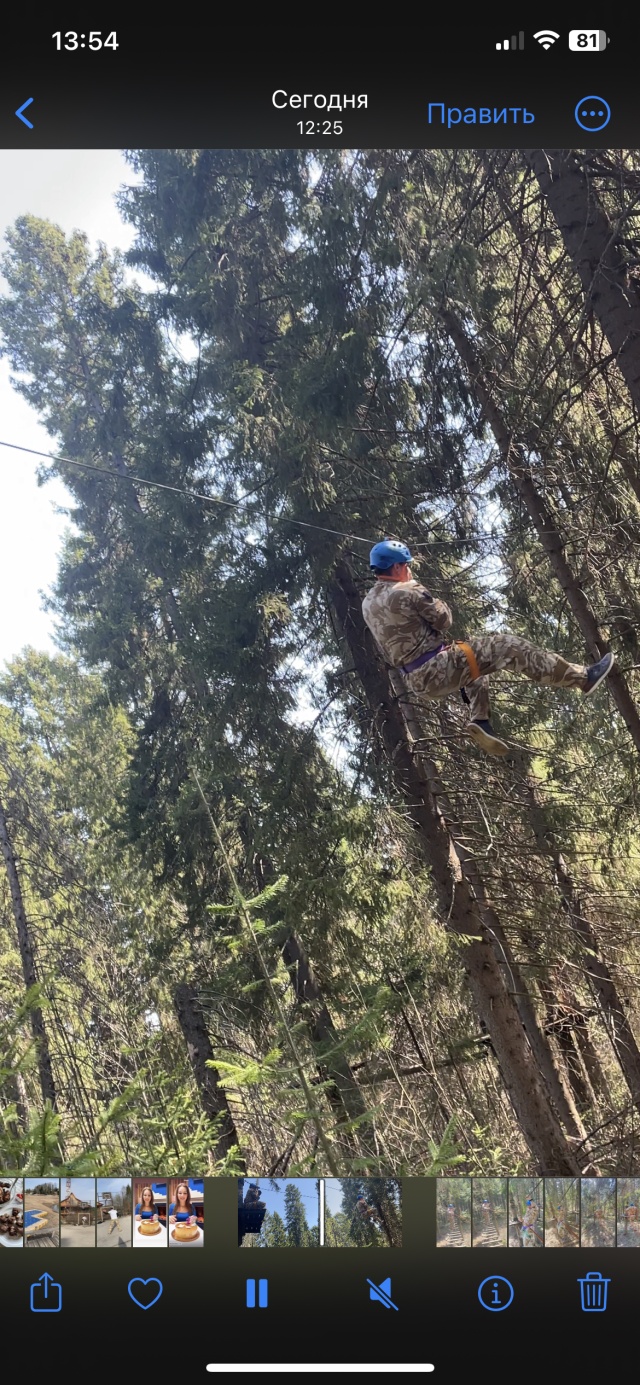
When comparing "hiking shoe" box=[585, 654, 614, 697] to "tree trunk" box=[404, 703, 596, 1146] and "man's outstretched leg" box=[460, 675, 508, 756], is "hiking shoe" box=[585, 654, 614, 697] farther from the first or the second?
"tree trunk" box=[404, 703, 596, 1146]

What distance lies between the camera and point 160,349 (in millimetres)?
12242

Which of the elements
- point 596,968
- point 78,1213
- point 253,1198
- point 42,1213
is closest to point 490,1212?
point 253,1198

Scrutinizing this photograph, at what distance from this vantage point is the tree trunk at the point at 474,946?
8.35 meters

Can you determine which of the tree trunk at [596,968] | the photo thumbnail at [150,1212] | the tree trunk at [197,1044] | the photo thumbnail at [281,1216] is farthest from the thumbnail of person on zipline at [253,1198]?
the tree trunk at [197,1044]

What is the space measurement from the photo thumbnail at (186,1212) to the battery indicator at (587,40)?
139 inches

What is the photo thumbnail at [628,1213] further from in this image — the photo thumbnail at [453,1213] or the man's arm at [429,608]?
the man's arm at [429,608]

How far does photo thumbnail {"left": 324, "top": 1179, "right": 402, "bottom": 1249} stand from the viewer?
2.92m

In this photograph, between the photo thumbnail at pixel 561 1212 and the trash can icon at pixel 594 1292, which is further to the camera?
the photo thumbnail at pixel 561 1212

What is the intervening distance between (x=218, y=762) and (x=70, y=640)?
3.93 m

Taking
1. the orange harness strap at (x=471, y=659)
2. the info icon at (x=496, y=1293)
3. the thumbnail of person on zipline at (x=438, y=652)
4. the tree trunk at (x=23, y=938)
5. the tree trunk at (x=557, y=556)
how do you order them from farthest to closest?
the tree trunk at (x=23, y=938) < the tree trunk at (x=557, y=556) < the orange harness strap at (x=471, y=659) < the thumbnail of person on zipline at (x=438, y=652) < the info icon at (x=496, y=1293)

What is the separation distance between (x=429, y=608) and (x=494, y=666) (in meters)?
0.44

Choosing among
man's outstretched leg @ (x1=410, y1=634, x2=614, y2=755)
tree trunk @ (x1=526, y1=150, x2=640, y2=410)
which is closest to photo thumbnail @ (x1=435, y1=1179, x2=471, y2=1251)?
man's outstretched leg @ (x1=410, y1=634, x2=614, y2=755)

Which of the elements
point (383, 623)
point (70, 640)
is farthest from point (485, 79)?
point (70, 640)

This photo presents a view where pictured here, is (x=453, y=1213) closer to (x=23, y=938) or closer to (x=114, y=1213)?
(x=114, y=1213)
